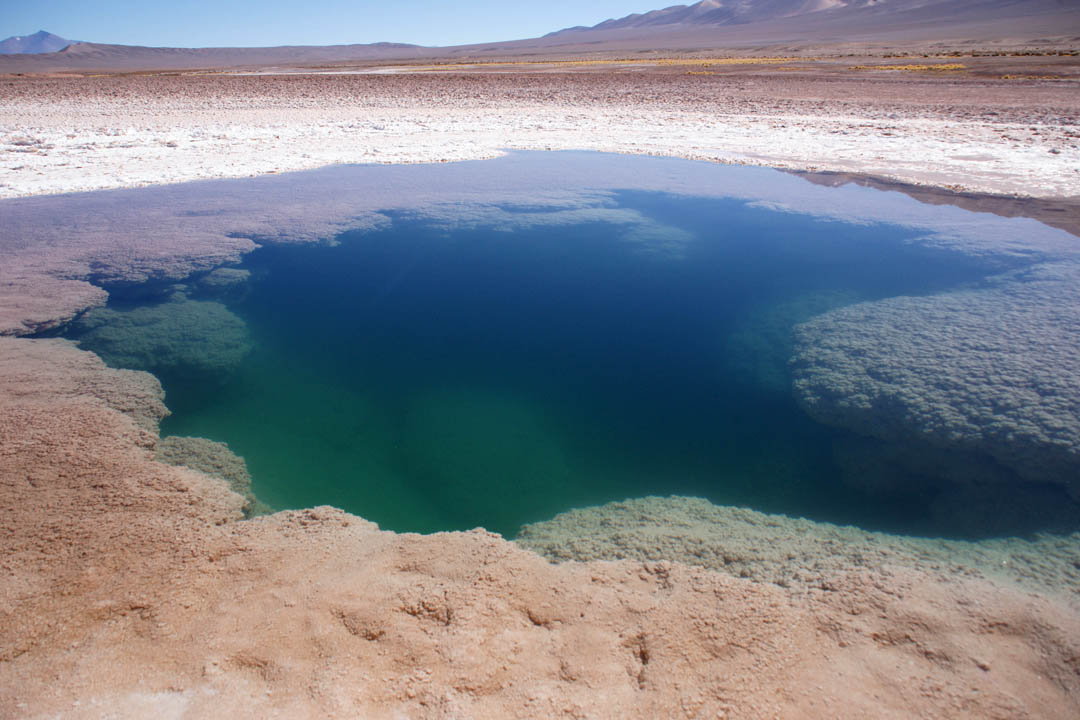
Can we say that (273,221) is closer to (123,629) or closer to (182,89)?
(123,629)

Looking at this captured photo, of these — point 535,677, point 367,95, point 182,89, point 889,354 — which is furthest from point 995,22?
point 535,677

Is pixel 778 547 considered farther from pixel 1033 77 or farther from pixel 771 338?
pixel 1033 77

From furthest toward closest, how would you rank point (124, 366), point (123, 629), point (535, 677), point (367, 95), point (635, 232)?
point (367, 95) < point (635, 232) < point (124, 366) < point (123, 629) < point (535, 677)

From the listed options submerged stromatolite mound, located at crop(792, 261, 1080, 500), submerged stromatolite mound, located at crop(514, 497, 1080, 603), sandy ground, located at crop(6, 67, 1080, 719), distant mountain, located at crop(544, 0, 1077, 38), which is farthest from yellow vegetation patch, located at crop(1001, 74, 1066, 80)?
distant mountain, located at crop(544, 0, 1077, 38)

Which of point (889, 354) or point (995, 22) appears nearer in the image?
Result: point (889, 354)

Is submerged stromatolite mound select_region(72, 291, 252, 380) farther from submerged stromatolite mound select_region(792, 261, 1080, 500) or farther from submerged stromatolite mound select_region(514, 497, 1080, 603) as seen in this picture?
submerged stromatolite mound select_region(792, 261, 1080, 500)

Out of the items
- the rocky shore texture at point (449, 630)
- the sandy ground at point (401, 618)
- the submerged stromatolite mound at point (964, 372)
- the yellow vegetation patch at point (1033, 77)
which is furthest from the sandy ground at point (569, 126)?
the rocky shore texture at point (449, 630)
